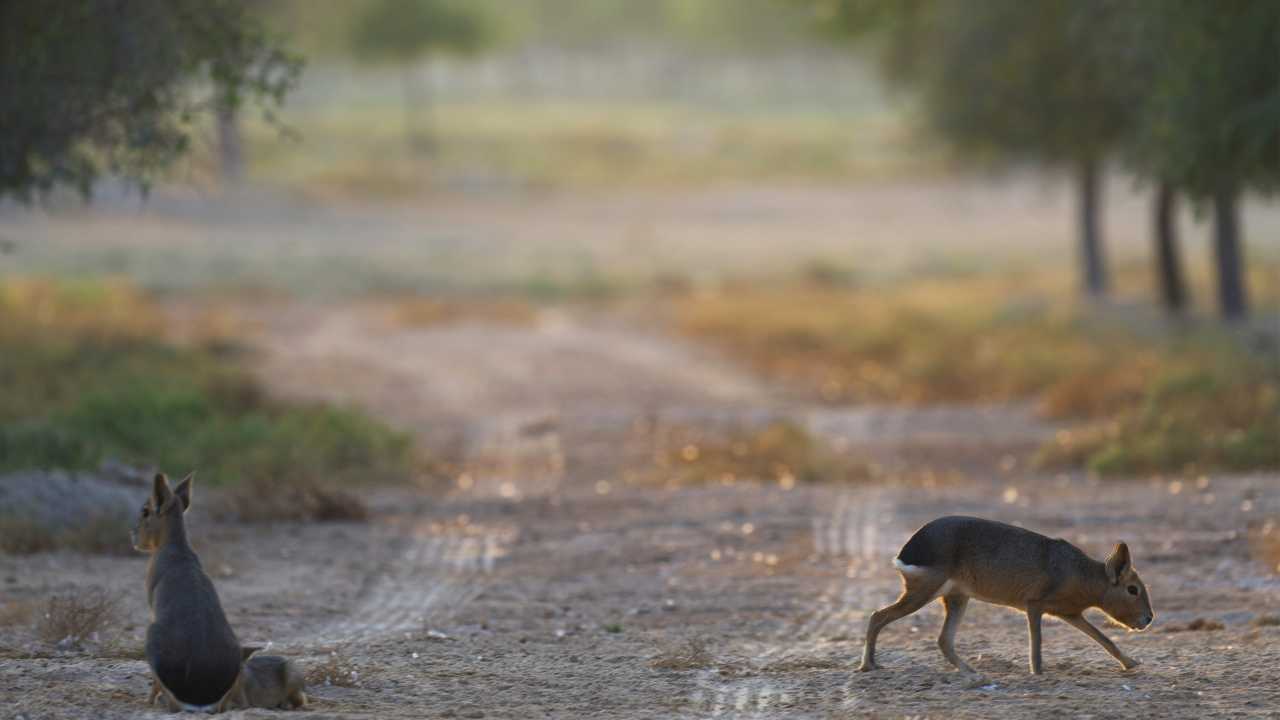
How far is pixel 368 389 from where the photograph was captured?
22344mm

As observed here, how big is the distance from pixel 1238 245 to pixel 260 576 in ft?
55.4

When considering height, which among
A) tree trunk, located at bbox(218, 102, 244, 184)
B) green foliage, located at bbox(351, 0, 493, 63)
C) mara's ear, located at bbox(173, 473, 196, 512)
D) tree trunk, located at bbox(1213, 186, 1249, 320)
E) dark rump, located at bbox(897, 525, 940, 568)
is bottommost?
dark rump, located at bbox(897, 525, 940, 568)

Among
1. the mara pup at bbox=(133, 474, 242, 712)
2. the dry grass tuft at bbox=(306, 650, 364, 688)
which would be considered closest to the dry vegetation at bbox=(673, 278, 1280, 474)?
the dry grass tuft at bbox=(306, 650, 364, 688)

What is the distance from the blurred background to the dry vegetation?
0.06m

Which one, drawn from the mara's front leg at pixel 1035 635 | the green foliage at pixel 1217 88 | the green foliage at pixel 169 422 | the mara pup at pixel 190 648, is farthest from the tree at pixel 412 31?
the mara pup at pixel 190 648

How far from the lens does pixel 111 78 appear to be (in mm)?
14195

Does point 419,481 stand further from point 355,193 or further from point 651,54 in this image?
point 651,54

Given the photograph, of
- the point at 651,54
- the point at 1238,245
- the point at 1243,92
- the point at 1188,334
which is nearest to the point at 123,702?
the point at 1243,92

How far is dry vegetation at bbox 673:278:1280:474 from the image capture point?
1532cm

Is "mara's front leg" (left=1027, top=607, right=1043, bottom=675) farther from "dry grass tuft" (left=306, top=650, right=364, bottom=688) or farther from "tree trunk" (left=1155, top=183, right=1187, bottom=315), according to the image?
"tree trunk" (left=1155, top=183, right=1187, bottom=315)

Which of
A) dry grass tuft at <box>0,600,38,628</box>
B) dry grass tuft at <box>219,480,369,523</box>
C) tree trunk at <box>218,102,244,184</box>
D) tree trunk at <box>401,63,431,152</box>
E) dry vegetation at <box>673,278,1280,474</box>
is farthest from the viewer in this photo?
tree trunk at <box>401,63,431,152</box>

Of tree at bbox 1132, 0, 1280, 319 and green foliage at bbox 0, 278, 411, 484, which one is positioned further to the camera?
tree at bbox 1132, 0, 1280, 319

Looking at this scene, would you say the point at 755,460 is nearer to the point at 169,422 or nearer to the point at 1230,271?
the point at 169,422

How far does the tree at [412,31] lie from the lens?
7038 centimetres
